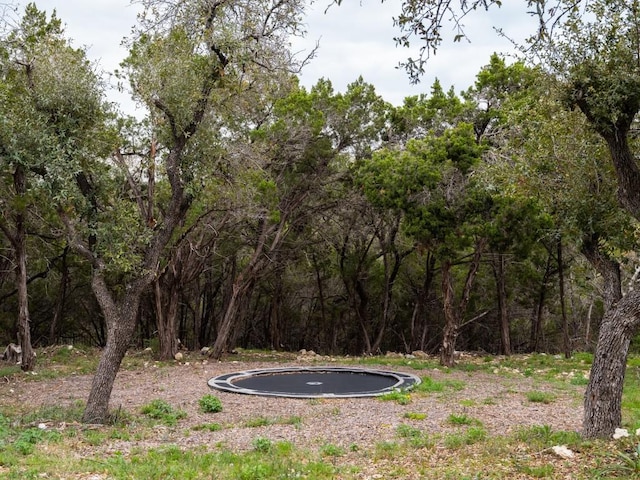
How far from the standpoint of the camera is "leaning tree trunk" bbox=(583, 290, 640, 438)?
5.80 meters

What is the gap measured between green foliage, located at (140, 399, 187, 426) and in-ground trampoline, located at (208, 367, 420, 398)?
2.02 m

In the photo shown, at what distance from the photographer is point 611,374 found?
19.2 ft

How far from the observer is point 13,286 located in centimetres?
2236

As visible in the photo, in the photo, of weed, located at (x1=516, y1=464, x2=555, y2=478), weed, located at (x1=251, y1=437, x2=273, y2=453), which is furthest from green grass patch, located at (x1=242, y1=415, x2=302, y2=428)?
weed, located at (x1=516, y1=464, x2=555, y2=478)

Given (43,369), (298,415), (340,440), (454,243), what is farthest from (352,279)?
(340,440)

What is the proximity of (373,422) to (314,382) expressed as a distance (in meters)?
4.22

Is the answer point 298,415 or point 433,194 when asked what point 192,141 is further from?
point 433,194

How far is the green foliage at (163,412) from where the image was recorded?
774cm

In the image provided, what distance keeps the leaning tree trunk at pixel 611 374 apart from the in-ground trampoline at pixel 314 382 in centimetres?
438

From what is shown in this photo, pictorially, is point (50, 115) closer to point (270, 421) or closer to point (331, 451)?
point (270, 421)

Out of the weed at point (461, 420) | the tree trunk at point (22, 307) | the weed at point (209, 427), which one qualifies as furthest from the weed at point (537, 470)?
the tree trunk at point (22, 307)

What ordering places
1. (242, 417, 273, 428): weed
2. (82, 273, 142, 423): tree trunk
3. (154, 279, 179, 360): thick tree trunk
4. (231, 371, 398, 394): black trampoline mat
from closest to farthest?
(242, 417, 273, 428): weed
(82, 273, 142, 423): tree trunk
(231, 371, 398, 394): black trampoline mat
(154, 279, 179, 360): thick tree trunk

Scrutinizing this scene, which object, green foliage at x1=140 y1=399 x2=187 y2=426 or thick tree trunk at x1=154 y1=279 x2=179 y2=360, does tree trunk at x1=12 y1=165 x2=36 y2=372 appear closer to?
thick tree trunk at x1=154 y1=279 x2=179 y2=360

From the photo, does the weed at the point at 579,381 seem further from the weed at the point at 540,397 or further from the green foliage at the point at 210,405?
the green foliage at the point at 210,405
